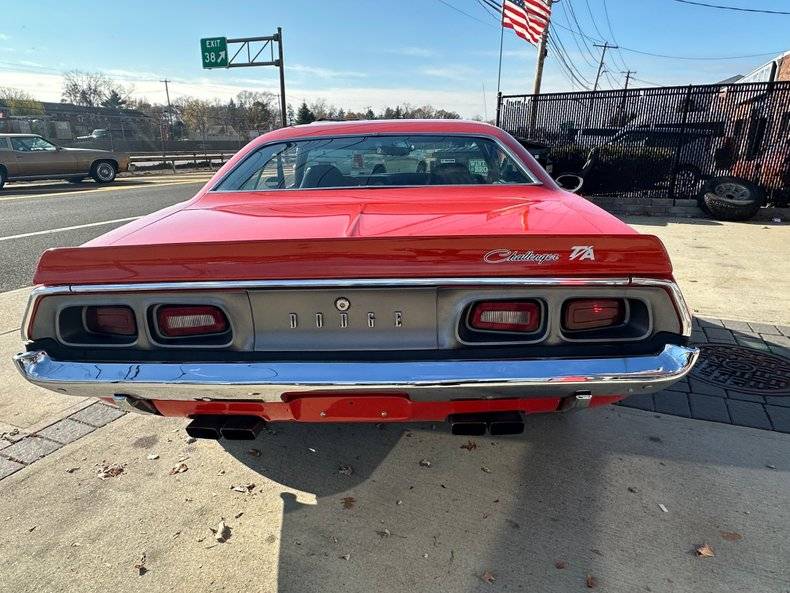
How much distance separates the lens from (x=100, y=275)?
179 cm

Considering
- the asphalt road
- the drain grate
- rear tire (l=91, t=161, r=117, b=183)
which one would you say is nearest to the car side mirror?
the drain grate

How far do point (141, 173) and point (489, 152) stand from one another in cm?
2526

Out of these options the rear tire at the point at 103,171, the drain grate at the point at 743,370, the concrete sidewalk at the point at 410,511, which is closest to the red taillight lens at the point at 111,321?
the concrete sidewalk at the point at 410,511

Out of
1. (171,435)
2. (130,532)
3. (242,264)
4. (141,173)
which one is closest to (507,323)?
(242,264)

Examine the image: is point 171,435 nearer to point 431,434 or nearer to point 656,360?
point 431,434

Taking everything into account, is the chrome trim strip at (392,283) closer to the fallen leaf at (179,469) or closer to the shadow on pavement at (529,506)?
the shadow on pavement at (529,506)

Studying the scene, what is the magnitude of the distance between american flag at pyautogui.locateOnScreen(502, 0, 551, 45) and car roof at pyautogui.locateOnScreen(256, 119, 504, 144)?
1181 centimetres

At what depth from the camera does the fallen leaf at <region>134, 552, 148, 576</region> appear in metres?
1.90

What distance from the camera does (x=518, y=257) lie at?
1704 millimetres

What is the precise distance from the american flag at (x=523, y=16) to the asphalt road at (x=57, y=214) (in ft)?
31.5

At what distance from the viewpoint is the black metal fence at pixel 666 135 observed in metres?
9.60

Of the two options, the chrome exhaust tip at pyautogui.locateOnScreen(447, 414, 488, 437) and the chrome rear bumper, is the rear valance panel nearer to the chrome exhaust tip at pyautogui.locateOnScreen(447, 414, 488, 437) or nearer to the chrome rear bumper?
the chrome rear bumper

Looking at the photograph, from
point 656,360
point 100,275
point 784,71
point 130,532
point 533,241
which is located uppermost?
point 784,71

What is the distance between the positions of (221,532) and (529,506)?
127 cm
